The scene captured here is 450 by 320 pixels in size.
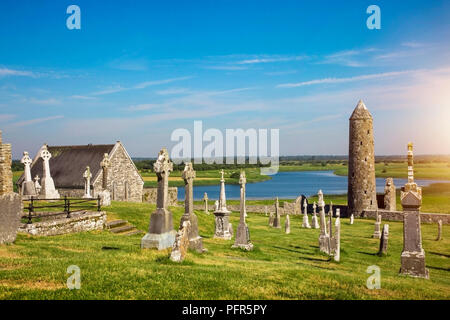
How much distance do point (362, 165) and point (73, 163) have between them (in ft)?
107

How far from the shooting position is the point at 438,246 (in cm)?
2212

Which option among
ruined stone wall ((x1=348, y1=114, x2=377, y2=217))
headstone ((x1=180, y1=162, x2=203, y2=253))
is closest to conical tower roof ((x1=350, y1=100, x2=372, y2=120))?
ruined stone wall ((x1=348, y1=114, x2=377, y2=217))

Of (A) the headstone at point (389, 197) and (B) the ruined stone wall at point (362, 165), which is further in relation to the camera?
(B) the ruined stone wall at point (362, 165)

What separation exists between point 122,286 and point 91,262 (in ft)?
7.86

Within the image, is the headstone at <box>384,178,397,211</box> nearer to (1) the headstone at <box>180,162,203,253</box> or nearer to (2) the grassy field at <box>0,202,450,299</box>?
(2) the grassy field at <box>0,202,450,299</box>

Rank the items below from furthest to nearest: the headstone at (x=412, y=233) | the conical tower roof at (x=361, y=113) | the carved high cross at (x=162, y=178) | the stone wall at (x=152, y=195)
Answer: the conical tower roof at (x=361, y=113) → the stone wall at (x=152, y=195) → the carved high cross at (x=162, y=178) → the headstone at (x=412, y=233)

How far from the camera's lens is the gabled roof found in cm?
3625

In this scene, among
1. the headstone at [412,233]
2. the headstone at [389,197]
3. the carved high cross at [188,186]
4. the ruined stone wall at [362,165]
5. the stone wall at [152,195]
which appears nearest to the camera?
the headstone at [412,233]

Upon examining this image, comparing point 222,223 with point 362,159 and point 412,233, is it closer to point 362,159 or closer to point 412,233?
point 412,233

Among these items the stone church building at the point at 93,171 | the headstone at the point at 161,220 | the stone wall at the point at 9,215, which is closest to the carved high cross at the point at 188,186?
the headstone at the point at 161,220

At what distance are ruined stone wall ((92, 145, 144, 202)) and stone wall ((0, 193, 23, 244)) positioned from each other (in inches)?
920

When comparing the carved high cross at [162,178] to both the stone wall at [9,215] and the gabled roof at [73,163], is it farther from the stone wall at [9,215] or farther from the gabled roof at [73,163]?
the gabled roof at [73,163]

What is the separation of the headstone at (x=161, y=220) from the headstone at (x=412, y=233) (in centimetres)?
744

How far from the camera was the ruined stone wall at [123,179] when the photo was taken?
3628cm
